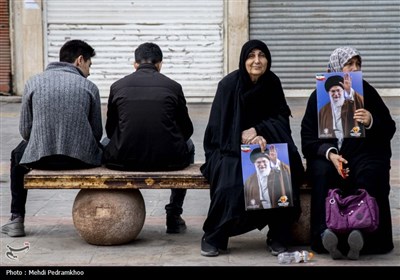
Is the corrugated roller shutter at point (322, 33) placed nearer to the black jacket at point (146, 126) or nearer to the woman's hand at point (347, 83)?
the black jacket at point (146, 126)

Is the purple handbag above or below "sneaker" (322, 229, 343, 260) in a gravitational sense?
above

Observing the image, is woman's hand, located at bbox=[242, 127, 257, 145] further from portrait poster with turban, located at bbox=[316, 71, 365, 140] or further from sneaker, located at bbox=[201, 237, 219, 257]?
sneaker, located at bbox=[201, 237, 219, 257]

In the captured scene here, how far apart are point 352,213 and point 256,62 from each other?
48.0 inches

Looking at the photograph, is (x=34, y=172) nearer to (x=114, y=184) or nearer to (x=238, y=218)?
(x=114, y=184)

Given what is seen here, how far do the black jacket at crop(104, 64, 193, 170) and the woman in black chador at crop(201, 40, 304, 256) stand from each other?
293 millimetres

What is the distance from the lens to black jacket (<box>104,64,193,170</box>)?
670 cm

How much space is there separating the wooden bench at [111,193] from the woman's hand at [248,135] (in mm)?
417

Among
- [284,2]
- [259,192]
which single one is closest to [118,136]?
[259,192]

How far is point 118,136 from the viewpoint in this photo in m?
6.79

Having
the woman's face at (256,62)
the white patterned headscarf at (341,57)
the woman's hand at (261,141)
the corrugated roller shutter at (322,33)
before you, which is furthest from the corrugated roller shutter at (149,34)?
the woman's hand at (261,141)

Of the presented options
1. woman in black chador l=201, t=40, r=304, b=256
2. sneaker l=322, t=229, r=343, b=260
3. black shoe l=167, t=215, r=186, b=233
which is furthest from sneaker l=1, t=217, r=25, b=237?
sneaker l=322, t=229, r=343, b=260
